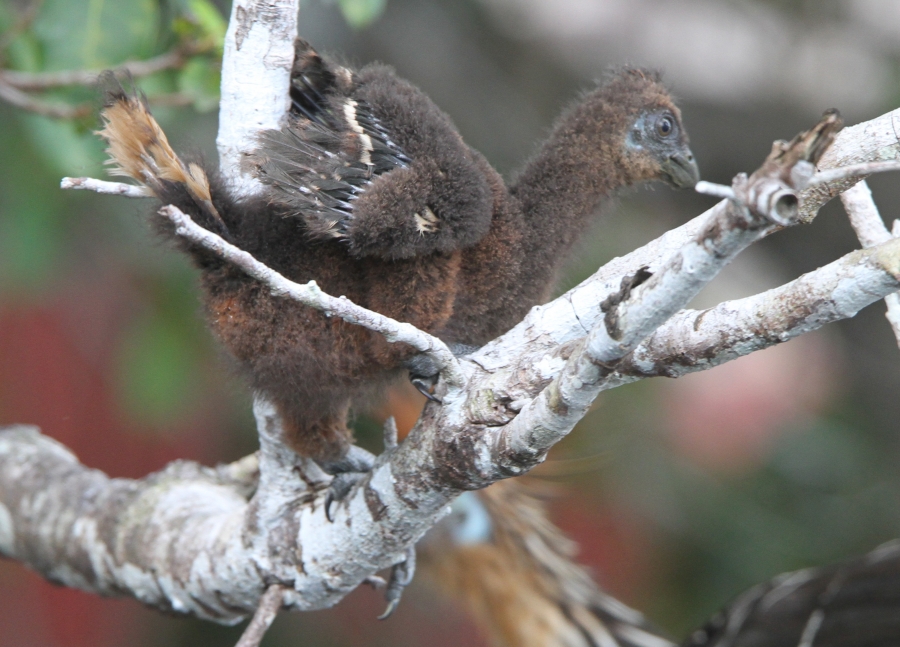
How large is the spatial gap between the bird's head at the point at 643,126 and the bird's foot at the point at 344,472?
2.78ft

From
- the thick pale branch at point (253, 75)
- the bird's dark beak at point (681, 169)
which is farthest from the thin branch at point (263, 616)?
the bird's dark beak at point (681, 169)

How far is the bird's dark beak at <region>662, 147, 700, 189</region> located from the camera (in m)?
1.97

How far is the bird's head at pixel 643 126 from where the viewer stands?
1.93m

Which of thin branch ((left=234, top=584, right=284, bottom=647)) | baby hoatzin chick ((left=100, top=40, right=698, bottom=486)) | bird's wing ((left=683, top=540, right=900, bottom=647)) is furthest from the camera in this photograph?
bird's wing ((left=683, top=540, right=900, bottom=647))

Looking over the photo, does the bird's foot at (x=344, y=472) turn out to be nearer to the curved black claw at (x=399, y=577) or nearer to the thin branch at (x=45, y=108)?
the curved black claw at (x=399, y=577)

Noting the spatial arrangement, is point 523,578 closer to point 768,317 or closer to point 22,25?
point 768,317

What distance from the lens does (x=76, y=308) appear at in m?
4.52

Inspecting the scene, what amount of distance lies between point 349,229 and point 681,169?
86 cm

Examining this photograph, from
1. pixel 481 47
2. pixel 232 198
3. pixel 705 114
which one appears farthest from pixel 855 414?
pixel 232 198

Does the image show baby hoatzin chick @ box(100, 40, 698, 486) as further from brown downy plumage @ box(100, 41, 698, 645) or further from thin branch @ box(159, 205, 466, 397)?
thin branch @ box(159, 205, 466, 397)

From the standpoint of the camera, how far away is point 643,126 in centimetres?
195

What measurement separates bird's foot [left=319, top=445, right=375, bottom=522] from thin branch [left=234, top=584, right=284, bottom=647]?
22cm

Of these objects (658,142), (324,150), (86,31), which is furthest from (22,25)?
(658,142)

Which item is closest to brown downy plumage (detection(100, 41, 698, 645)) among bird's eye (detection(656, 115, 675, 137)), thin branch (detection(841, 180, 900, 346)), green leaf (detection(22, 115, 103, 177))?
bird's eye (detection(656, 115, 675, 137))
